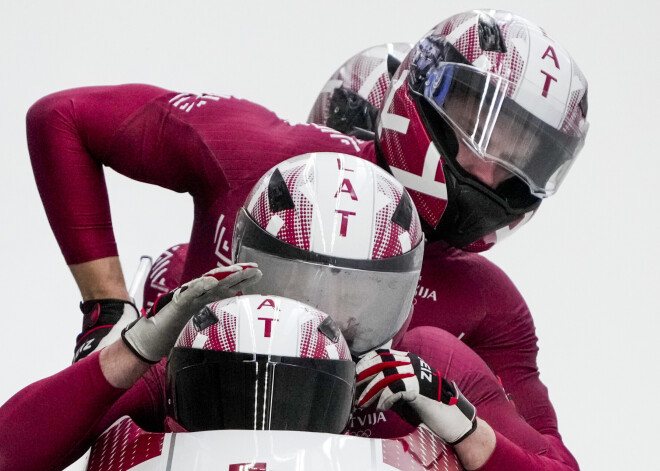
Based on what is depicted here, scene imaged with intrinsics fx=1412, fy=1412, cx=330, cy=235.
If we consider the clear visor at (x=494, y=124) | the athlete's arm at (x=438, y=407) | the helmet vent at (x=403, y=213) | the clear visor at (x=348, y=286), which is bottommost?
the athlete's arm at (x=438, y=407)

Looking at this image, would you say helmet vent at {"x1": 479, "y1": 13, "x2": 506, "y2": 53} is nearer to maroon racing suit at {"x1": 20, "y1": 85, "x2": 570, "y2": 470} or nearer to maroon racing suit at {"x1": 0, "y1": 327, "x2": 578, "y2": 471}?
maroon racing suit at {"x1": 20, "y1": 85, "x2": 570, "y2": 470}

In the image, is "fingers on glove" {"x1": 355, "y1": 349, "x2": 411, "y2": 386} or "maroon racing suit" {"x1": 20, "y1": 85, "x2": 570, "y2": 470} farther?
"maroon racing suit" {"x1": 20, "y1": 85, "x2": 570, "y2": 470}

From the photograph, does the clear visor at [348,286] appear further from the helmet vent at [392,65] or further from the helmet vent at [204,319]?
the helmet vent at [392,65]

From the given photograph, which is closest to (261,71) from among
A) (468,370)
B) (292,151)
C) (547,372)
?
→ (547,372)

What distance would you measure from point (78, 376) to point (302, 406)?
426mm

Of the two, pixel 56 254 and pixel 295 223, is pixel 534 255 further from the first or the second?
pixel 295 223

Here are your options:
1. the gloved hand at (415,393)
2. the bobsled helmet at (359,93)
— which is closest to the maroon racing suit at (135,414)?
the gloved hand at (415,393)

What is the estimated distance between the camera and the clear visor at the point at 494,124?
3.25 m

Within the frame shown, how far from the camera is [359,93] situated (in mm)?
4023

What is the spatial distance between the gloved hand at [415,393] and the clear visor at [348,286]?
0.16m

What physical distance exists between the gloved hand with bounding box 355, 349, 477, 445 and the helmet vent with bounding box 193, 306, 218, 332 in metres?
0.30

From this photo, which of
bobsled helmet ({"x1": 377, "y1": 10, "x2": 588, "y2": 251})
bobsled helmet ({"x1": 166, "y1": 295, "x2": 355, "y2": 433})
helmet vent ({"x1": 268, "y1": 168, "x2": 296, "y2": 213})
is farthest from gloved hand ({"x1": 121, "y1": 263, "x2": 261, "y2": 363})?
bobsled helmet ({"x1": 377, "y1": 10, "x2": 588, "y2": 251})

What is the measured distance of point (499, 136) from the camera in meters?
3.26

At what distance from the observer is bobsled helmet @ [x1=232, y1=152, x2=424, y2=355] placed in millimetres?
2725
